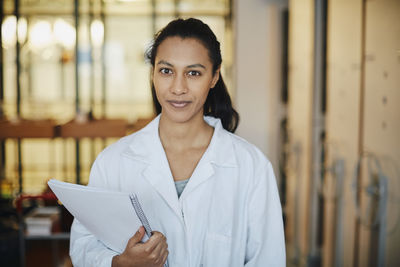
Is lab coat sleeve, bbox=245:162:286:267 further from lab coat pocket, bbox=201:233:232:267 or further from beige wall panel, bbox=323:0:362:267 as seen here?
beige wall panel, bbox=323:0:362:267

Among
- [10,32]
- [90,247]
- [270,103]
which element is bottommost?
[90,247]

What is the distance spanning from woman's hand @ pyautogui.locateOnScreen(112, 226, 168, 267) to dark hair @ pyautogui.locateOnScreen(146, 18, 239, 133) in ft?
2.01

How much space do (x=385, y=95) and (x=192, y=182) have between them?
48.6 inches

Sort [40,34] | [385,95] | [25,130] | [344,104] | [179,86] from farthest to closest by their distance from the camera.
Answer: [40,34] → [25,130] → [344,104] → [385,95] → [179,86]

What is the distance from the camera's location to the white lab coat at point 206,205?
1.38 m

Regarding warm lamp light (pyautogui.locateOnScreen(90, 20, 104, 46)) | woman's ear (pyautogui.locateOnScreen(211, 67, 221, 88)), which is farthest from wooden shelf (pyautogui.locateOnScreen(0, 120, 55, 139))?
warm lamp light (pyautogui.locateOnScreen(90, 20, 104, 46))

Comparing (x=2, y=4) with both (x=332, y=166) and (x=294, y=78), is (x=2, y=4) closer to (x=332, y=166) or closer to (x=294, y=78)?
(x=294, y=78)

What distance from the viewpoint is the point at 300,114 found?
365 centimetres

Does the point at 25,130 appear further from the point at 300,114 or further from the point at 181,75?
the point at 181,75

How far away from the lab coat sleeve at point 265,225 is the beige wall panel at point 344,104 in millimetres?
1326

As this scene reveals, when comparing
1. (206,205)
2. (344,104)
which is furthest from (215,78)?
(344,104)

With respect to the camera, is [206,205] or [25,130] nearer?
[206,205]

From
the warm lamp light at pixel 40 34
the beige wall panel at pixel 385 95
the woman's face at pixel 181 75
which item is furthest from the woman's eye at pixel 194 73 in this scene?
the warm lamp light at pixel 40 34

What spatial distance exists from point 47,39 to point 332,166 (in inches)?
189
